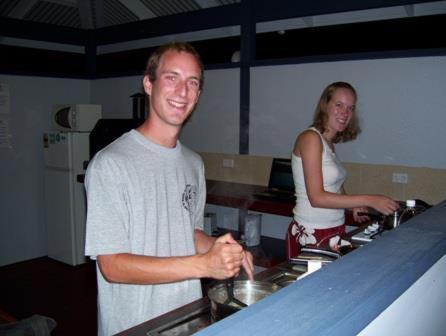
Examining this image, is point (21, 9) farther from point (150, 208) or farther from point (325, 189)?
point (150, 208)

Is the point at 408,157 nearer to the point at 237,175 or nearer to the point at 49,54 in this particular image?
the point at 237,175

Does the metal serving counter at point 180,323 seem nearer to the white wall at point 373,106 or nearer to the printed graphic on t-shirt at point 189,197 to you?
the printed graphic on t-shirt at point 189,197

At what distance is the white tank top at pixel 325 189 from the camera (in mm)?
2127

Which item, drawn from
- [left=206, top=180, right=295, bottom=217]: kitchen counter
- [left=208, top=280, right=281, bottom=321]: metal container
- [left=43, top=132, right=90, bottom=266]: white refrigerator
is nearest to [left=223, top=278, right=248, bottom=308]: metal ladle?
[left=208, top=280, right=281, bottom=321]: metal container

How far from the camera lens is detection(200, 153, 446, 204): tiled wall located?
10.6 ft

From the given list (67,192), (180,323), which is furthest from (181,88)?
(67,192)

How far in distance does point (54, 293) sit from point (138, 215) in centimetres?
318

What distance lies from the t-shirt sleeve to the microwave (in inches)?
142

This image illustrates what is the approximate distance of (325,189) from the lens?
2.16 meters

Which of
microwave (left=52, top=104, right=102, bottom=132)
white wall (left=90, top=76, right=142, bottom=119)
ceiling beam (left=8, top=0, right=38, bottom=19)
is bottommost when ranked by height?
microwave (left=52, top=104, right=102, bottom=132)

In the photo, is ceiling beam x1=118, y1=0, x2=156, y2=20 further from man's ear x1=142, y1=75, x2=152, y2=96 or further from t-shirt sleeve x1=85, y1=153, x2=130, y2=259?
t-shirt sleeve x1=85, y1=153, x2=130, y2=259

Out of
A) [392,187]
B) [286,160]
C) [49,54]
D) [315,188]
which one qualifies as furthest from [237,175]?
[49,54]

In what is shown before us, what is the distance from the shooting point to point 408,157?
334 centimetres

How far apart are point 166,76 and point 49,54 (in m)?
4.20
